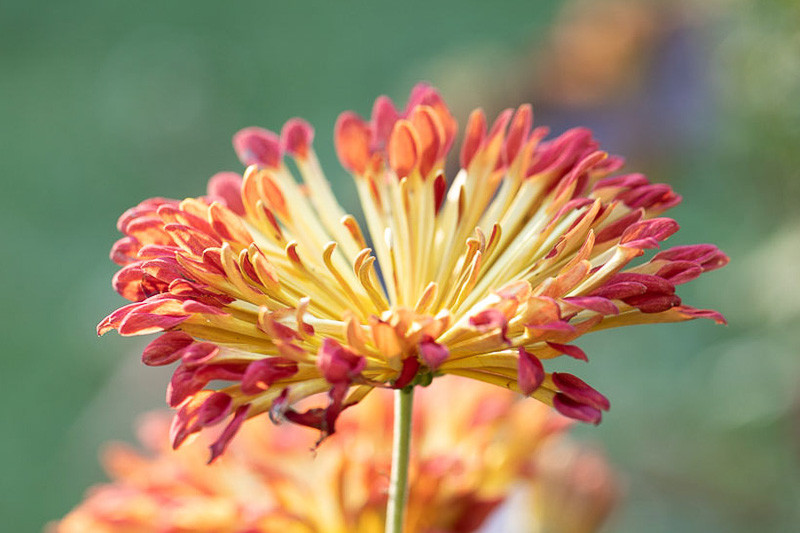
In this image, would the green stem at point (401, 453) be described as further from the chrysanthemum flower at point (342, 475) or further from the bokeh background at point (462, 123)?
the bokeh background at point (462, 123)

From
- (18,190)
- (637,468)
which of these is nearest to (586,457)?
(637,468)

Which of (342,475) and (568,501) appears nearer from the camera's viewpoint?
(342,475)

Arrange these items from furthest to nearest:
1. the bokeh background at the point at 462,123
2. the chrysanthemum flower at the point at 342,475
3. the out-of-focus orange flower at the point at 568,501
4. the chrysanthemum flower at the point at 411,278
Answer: the bokeh background at the point at 462,123
the out-of-focus orange flower at the point at 568,501
the chrysanthemum flower at the point at 342,475
the chrysanthemum flower at the point at 411,278

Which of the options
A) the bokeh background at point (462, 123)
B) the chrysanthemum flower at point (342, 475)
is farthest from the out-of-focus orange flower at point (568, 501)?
the bokeh background at point (462, 123)

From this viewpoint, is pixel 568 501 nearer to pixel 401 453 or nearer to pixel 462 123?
pixel 401 453

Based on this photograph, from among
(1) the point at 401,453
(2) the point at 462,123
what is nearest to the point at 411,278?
(1) the point at 401,453
